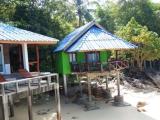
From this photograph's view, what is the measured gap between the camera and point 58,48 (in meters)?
28.2

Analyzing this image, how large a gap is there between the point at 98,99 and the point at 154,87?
978 cm

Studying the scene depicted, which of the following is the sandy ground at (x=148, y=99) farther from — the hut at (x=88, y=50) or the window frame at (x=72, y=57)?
the window frame at (x=72, y=57)

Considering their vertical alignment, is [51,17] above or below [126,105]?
above

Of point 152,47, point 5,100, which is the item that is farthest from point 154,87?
point 5,100

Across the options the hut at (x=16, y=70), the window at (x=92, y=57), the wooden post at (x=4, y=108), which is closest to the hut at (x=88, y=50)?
the window at (x=92, y=57)

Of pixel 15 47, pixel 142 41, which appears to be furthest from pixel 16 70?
pixel 142 41

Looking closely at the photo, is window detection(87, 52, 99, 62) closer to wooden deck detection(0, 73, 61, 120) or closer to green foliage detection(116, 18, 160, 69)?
wooden deck detection(0, 73, 61, 120)

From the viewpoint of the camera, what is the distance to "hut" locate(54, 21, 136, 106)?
25.1 m

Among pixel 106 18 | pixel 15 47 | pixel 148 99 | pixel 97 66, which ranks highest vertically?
pixel 106 18

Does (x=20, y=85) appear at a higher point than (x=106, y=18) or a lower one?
lower

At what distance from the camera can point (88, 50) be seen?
2414cm

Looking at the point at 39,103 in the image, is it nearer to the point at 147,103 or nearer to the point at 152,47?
the point at 147,103

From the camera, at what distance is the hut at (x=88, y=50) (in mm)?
25062

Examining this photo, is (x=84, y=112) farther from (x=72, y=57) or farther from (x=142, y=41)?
(x=142, y=41)
